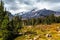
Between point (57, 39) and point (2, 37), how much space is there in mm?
36515

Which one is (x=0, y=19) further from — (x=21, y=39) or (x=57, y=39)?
(x=57, y=39)

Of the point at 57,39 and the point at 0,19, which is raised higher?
the point at 0,19

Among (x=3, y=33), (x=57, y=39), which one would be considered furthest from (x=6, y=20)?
(x=57, y=39)

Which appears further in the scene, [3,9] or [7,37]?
[3,9]

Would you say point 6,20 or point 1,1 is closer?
point 6,20

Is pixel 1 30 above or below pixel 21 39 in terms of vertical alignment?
above

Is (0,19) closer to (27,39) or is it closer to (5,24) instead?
(5,24)

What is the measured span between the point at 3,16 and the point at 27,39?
20.2 m

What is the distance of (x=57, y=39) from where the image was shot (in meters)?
98.6

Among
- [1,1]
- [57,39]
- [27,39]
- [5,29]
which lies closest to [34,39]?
[27,39]

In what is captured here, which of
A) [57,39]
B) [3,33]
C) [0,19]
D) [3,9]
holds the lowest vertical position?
[57,39]

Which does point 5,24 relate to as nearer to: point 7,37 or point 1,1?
point 7,37

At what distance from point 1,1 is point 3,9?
17.0ft

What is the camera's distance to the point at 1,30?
8188 cm
